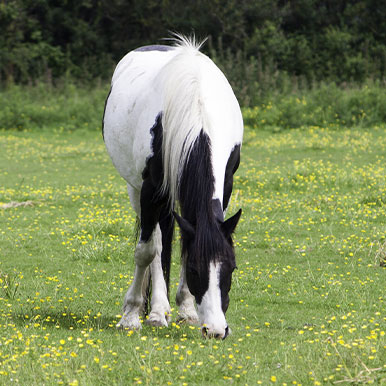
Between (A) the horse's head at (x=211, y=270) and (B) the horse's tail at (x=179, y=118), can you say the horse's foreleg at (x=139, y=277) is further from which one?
(A) the horse's head at (x=211, y=270)

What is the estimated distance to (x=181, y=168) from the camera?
4480 millimetres

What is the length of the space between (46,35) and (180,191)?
33286mm

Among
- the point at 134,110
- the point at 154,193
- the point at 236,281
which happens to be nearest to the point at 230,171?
the point at 154,193

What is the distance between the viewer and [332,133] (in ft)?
58.9

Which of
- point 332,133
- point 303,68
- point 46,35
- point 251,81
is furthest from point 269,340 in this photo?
point 46,35

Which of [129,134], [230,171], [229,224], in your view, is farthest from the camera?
[129,134]

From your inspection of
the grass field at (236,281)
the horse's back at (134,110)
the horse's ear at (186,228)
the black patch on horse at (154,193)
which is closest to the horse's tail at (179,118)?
the black patch on horse at (154,193)

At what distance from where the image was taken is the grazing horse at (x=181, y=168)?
4203 millimetres

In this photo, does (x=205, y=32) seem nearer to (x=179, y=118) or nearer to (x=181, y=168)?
(x=179, y=118)

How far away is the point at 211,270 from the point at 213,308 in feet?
0.73

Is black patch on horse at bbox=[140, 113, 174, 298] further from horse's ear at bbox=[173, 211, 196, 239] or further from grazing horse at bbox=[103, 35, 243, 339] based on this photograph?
horse's ear at bbox=[173, 211, 196, 239]

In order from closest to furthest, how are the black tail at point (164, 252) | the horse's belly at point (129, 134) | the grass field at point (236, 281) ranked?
the grass field at point (236, 281), the horse's belly at point (129, 134), the black tail at point (164, 252)

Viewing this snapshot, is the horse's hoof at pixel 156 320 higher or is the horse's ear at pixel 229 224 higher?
the horse's ear at pixel 229 224

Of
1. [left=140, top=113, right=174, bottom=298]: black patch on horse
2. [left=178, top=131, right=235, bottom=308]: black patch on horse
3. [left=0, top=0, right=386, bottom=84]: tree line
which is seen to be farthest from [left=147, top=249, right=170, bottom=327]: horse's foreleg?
[left=0, top=0, right=386, bottom=84]: tree line
